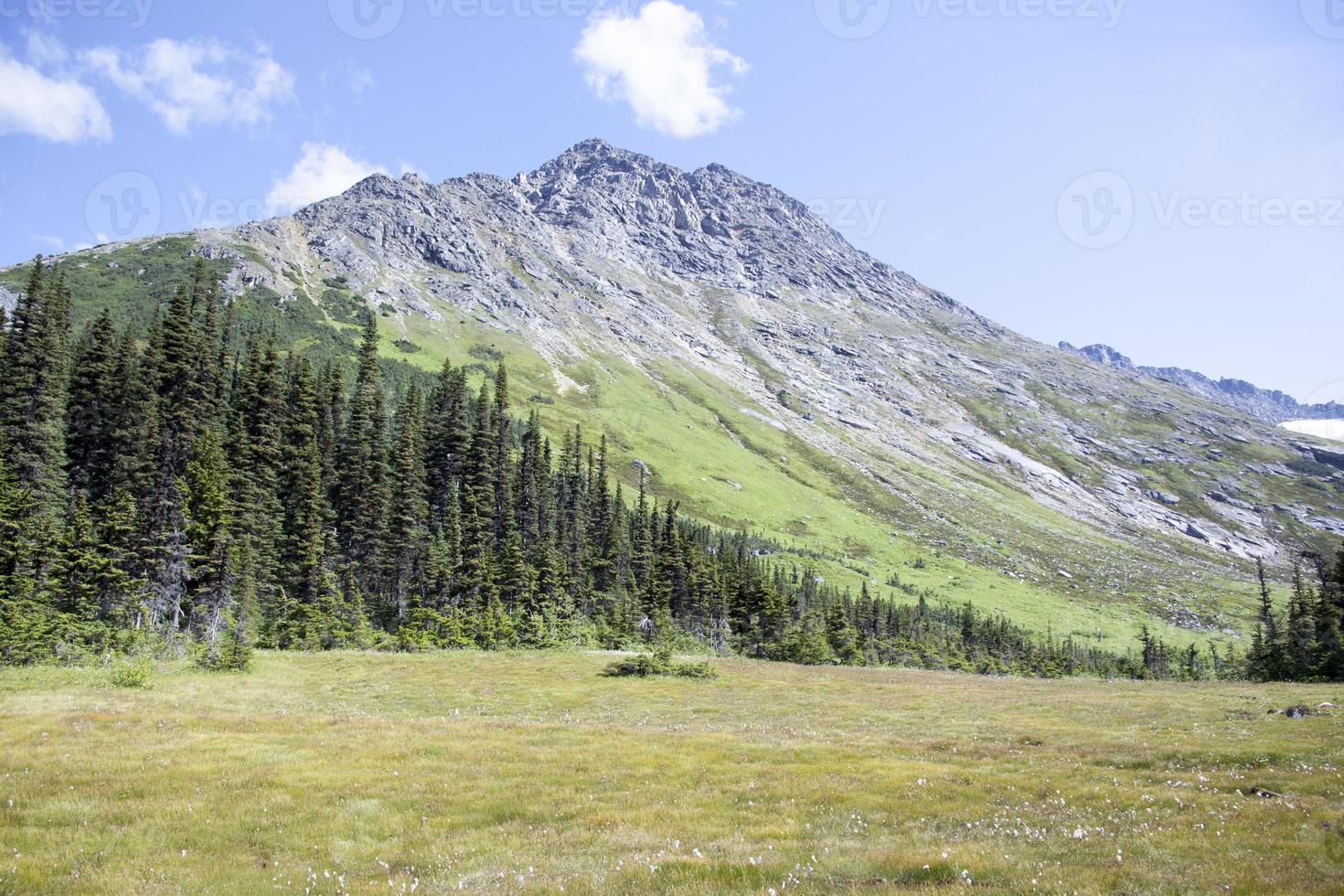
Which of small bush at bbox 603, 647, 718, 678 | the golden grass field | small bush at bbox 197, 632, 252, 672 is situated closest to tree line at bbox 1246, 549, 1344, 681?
the golden grass field

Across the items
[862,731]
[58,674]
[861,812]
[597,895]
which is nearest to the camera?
[597,895]

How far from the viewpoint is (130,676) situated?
1297 inches

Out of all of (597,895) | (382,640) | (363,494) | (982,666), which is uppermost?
(363,494)

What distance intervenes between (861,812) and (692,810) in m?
4.14

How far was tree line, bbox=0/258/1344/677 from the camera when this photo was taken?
4444cm

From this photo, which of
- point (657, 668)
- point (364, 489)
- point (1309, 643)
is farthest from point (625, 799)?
point (1309, 643)

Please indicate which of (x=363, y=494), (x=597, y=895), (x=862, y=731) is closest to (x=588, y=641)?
(x=363, y=494)

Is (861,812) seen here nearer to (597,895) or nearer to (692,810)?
(692,810)

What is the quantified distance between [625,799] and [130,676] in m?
31.0

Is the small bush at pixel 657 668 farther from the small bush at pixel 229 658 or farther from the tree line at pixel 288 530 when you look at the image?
the small bush at pixel 229 658

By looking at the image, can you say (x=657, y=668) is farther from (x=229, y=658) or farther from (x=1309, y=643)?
(x=1309, y=643)

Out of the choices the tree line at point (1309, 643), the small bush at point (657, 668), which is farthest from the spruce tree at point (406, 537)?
the tree line at point (1309, 643)

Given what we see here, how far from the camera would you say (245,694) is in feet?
109

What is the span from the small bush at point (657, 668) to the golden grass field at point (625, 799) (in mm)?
17257
